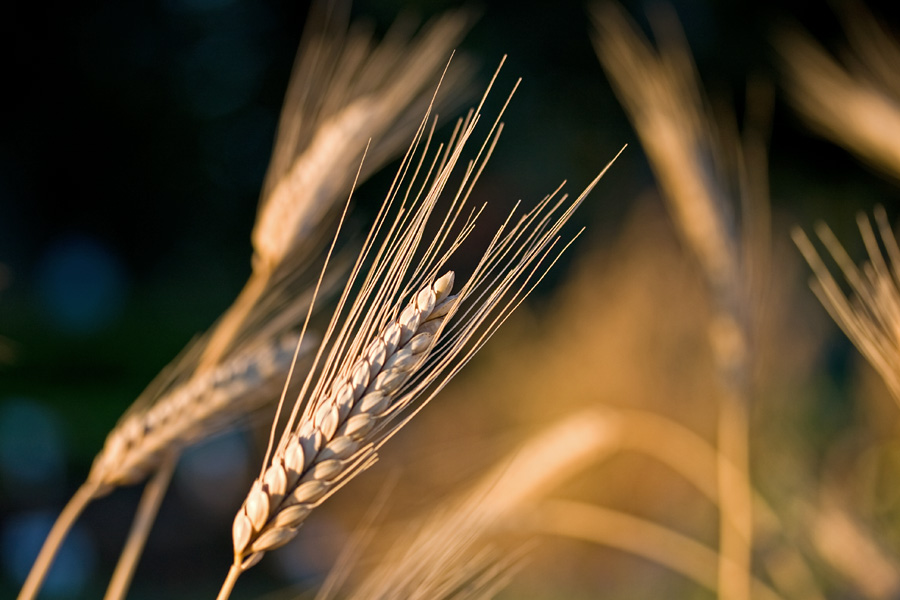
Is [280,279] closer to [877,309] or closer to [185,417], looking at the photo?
[185,417]

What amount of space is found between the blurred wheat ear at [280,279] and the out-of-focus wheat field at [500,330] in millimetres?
677

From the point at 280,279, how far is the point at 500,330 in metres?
1.57

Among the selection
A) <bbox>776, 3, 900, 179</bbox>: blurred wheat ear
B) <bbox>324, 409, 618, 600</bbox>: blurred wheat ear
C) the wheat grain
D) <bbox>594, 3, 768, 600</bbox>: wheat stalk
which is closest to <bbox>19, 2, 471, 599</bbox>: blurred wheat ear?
the wheat grain

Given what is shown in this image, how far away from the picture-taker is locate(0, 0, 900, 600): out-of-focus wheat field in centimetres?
172

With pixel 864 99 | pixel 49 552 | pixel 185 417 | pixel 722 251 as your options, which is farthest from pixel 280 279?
pixel 864 99

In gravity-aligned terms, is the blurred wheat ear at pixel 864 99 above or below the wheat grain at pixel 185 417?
above

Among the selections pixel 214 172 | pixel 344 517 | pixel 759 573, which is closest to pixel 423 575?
pixel 759 573

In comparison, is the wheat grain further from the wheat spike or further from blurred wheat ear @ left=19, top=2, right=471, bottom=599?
the wheat spike

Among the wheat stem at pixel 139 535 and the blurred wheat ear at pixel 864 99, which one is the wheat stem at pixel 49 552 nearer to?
the wheat stem at pixel 139 535

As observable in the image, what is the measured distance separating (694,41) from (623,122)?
40 centimetres

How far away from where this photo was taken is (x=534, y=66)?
8.55 feet

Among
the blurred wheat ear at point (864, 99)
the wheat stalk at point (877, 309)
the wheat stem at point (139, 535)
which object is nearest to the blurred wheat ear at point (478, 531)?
the wheat stem at point (139, 535)

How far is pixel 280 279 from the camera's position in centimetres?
55

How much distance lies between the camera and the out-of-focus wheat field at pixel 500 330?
1.72 m
